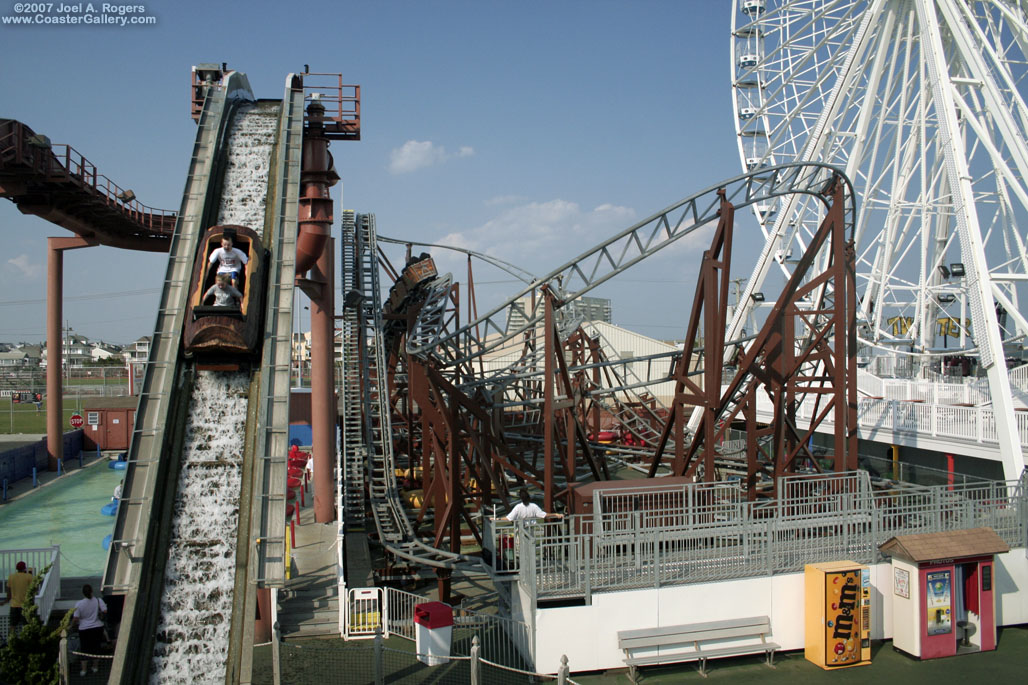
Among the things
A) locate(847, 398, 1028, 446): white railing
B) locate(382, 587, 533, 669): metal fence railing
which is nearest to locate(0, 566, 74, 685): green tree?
locate(382, 587, 533, 669): metal fence railing

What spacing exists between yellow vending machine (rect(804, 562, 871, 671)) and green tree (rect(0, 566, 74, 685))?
9611mm

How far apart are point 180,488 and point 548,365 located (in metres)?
6.68

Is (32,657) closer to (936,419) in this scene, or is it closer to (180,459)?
(180,459)

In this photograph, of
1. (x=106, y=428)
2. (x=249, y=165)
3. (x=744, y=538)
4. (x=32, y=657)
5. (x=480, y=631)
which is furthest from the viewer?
(x=106, y=428)

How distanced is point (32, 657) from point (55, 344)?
19665 mm

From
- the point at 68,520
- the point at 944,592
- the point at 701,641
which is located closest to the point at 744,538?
the point at 701,641

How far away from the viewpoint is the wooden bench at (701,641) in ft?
35.1

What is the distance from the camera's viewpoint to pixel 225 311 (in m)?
9.71

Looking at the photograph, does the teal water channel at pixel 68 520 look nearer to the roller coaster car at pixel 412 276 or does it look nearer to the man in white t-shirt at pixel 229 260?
the man in white t-shirt at pixel 229 260

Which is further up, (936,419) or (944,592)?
(936,419)

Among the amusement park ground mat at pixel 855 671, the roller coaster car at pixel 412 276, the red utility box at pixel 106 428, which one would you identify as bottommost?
the amusement park ground mat at pixel 855 671

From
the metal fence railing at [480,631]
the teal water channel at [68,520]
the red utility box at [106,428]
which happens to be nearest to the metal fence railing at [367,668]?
the metal fence railing at [480,631]

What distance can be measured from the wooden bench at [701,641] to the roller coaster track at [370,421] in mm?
3072

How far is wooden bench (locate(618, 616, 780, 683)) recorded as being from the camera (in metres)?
10.7
